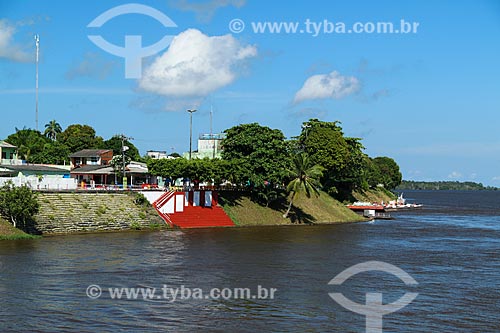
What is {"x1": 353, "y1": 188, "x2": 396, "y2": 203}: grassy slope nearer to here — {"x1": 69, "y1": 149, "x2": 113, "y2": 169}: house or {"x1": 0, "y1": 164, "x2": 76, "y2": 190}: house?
{"x1": 69, "y1": 149, "x2": 113, "y2": 169}: house

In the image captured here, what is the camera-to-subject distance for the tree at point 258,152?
8281 centimetres

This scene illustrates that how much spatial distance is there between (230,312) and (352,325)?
20.5ft

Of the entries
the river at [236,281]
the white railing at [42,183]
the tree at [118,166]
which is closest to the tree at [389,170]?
the tree at [118,166]

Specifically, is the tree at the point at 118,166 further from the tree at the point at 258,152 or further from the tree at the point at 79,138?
the tree at the point at 79,138

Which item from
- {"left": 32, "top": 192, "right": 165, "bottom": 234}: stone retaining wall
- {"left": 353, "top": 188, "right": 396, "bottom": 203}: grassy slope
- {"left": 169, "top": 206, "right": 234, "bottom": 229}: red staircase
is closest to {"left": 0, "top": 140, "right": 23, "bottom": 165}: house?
{"left": 32, "top": 192, "right": 165, "bottom": 234}: stone retaining wall

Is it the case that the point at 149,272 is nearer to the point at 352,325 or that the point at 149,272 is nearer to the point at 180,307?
the point at 180,307

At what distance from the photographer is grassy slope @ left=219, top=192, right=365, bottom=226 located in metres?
82.6

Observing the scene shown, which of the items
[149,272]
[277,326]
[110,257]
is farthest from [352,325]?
[110,257]

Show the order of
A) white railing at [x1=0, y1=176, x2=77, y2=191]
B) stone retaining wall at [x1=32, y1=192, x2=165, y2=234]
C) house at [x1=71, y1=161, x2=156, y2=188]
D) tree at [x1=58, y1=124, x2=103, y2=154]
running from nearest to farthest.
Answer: stone retaining wall at [x1=32, y1=192, x2=165, y2=234]
white railing at [x1=0, y1=176, x2=77, y2=191]
house at [x1=71, y1=161, x2=156, y2=188]
tree at [x1=58, y1=124, x2=103, y2=154]

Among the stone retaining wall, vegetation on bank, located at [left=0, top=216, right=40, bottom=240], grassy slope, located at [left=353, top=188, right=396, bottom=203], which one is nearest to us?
vegetation on bank, located at [left=0, top=216, right=40, bottom=240]

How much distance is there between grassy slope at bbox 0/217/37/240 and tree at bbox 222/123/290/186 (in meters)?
32.7

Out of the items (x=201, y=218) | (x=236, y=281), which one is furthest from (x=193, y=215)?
(x=236, y=281)

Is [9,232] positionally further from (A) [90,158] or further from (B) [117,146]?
(B) [117,146]

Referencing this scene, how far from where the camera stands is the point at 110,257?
156 ft
